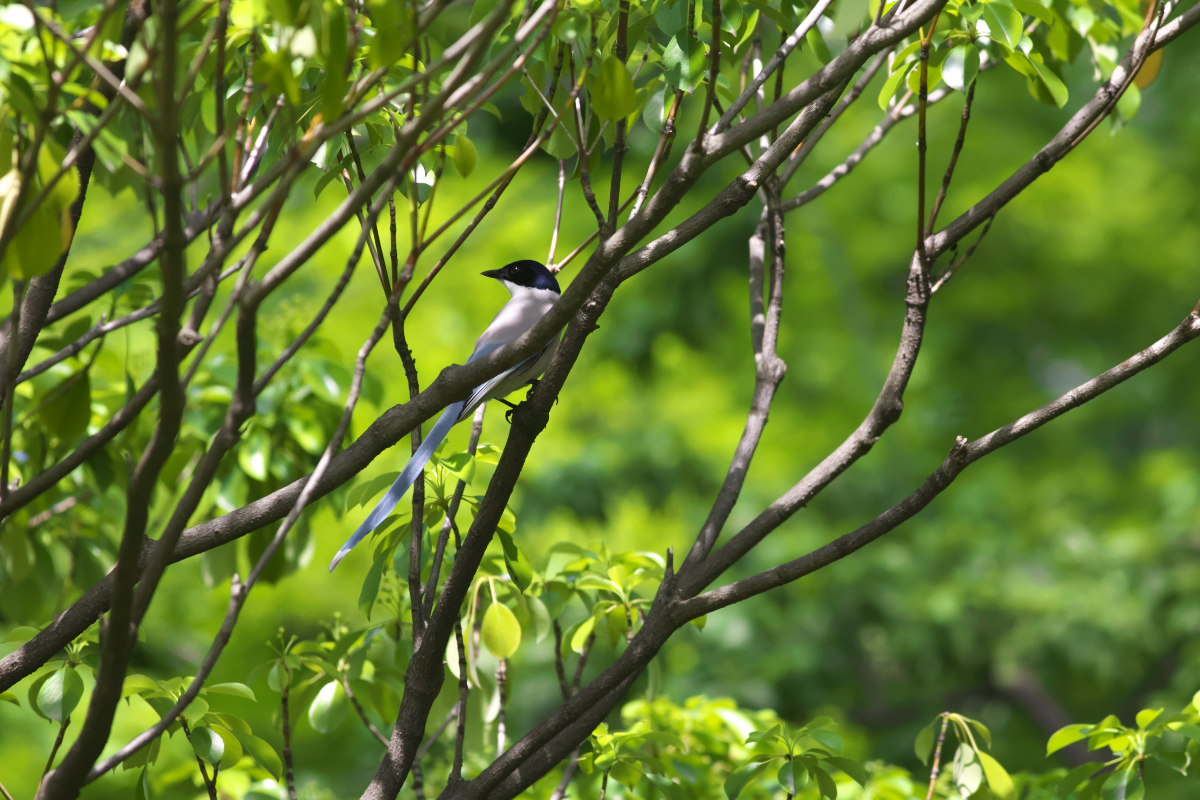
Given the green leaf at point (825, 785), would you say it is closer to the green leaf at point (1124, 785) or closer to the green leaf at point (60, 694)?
the green leaf at point (1124, 785)

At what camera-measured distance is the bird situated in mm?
2543

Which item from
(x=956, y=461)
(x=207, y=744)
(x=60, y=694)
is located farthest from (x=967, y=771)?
(x=60, y=694)

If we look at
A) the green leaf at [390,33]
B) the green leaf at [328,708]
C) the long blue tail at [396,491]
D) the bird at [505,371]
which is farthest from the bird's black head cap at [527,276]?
the green leaf at [390,33]

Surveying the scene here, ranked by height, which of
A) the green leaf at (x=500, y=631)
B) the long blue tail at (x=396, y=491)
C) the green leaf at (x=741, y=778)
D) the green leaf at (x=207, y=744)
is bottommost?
the green leaf at (x=741, y=778)

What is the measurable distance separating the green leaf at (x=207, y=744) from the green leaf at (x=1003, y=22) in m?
1.94

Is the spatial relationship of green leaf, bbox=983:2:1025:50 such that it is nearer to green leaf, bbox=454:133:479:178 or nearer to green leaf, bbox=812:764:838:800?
green leaf, bbox=454:133:479:178

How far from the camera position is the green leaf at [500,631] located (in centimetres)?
262

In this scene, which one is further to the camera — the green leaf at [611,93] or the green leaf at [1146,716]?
the green leaf at [1146,716]

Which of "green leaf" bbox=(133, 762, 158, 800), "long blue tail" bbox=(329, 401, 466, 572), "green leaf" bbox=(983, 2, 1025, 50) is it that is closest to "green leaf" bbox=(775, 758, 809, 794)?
"long blue tail" bbox=(329, 401, 466, 572)

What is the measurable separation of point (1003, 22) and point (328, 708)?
199cm

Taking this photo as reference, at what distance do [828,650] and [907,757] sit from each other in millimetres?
991

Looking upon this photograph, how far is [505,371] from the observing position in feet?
7.36

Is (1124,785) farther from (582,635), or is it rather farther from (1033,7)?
(1033,7)

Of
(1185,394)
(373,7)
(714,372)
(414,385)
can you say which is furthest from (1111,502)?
(373,7)
